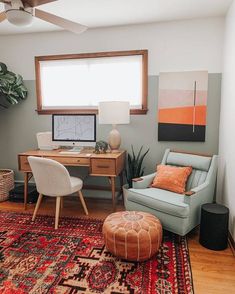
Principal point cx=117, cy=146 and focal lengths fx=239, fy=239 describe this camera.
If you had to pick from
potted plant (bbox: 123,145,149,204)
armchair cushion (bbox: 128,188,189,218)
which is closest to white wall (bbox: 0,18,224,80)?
potted plant (bbox: 123,145,149,204)

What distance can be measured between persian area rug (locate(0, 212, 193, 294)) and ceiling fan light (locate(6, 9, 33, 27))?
1928 millimetres

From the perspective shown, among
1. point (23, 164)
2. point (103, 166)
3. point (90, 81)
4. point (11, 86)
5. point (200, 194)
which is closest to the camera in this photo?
point (200, 194)

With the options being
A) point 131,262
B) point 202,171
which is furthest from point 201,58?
point 131,262

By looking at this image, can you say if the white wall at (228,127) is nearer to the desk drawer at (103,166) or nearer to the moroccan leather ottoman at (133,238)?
the moroccan leather ottoman at (133,238)

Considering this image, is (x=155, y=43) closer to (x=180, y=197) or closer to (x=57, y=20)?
(x=57, y=20)

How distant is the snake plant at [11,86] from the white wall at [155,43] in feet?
0.79

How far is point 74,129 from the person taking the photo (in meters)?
3.22

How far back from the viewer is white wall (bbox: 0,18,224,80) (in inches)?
119

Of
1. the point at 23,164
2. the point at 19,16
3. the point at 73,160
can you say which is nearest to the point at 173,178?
the point at 73,160

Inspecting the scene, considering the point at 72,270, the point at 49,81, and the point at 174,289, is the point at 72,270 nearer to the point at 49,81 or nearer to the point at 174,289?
the point at 174,289

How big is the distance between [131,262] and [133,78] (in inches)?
91.8

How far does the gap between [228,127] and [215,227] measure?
1084 millimetres

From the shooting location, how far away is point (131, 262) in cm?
200

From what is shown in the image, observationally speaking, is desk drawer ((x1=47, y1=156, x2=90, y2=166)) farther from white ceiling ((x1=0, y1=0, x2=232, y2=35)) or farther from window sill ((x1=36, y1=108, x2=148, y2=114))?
white ceiling ((x1=0, y1=0, x2=232, y2=35))
